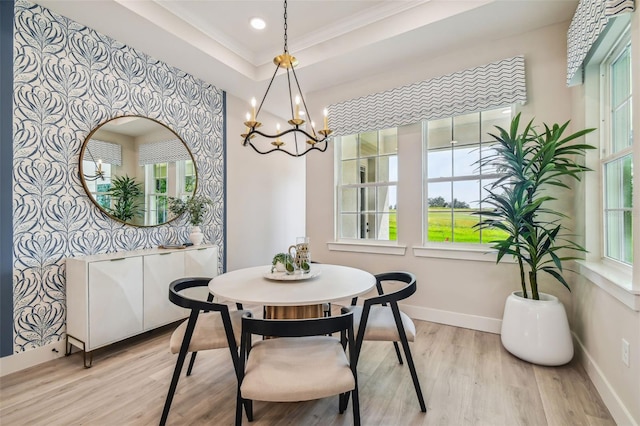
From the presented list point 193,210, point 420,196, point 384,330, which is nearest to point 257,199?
point 193,210

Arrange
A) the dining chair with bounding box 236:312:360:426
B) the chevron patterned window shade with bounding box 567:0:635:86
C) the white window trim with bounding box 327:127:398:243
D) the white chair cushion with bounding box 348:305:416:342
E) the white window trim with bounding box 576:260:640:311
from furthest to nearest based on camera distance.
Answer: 1. the white window trim with bounding box 327:127:398:243
2. the white chair cushion with bounding box 348:305:416:342
3. the chevron patterned window shade with bounding box 567:0:635:86
4. the white window trim with bounding box 576:260:640:311
5. the dining chair with bounding box 236:312:360:426

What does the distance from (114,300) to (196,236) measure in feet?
3.51

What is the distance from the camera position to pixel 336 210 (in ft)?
12.4

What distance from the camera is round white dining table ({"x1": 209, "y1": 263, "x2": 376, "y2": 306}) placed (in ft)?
4.95

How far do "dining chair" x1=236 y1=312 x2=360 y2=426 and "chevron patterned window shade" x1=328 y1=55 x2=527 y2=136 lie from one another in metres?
2.56

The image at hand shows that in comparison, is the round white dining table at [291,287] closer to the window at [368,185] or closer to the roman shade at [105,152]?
the window at [368,185]

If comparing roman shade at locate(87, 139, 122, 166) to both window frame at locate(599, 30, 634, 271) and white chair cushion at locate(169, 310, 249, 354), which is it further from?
window frame at locate(599, 30, 634, 271)

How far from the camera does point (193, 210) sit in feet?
10.8

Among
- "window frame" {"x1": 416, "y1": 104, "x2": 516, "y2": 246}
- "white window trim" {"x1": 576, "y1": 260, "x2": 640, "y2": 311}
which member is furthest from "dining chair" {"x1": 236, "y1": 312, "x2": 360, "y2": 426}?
"window frame" {"x1": 416, "y1": 104, "x2": 516, "y2": 246}

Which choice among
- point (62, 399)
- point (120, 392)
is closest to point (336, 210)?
point (120, 392)

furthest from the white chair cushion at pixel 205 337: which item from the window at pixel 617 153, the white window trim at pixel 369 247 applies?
the window at pixel 617 153

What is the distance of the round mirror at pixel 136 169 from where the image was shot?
2.62m

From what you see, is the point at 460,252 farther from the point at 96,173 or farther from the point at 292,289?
the point at 96,173

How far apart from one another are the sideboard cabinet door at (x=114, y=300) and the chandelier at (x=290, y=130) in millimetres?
1485
